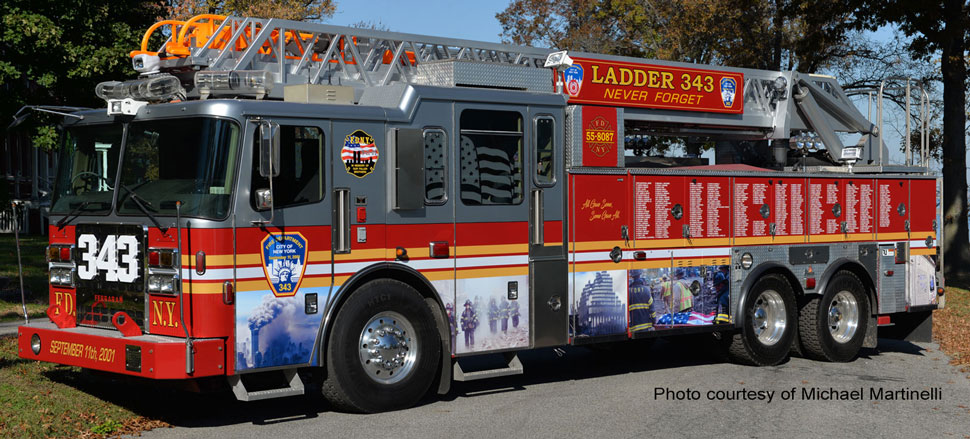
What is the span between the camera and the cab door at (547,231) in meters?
10.3

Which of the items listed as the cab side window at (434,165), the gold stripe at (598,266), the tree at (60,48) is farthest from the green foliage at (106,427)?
the tree at (60,48)

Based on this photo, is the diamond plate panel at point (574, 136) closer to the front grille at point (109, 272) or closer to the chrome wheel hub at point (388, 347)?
the chrome wheel hub at point (388, 347)

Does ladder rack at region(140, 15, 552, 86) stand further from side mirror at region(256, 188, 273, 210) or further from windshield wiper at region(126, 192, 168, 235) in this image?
side mirror at region(256, 188, 273, 210)

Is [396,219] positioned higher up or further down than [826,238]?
higher up

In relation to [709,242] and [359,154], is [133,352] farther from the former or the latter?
[709,242]

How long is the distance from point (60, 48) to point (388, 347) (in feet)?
36.8

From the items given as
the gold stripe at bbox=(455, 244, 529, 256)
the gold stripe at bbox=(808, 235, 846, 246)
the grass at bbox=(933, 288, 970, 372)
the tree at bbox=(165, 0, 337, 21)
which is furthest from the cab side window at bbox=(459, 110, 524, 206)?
the tree at bbox=(165, 0, 337, 21)

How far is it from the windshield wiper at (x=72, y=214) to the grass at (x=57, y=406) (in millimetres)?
1399

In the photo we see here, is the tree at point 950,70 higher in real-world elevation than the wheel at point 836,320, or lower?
higher

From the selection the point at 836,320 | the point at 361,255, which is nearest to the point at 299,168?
the point at 361,255

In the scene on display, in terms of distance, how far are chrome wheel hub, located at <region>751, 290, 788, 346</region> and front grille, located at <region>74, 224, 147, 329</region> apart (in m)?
7.14

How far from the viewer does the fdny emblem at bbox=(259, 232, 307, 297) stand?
8469 mm

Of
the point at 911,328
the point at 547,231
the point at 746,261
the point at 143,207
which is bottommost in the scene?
the point at 911,328

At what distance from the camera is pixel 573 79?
1103 cm
